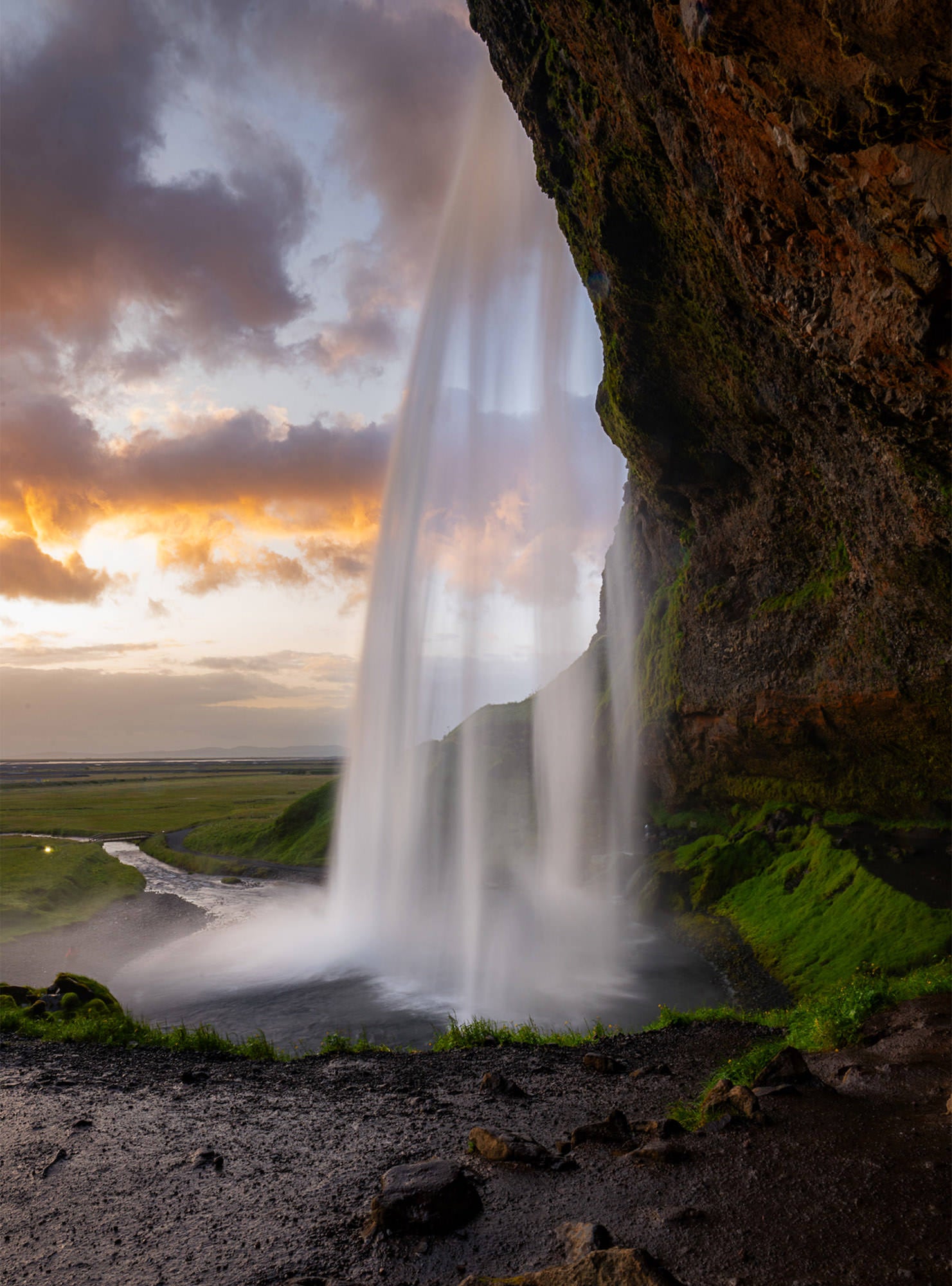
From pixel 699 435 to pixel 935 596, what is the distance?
11637 mm

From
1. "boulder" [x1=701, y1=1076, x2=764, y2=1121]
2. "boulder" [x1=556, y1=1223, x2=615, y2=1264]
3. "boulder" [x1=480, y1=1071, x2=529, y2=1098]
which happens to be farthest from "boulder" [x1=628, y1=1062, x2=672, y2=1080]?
"boulder" [x1=556, y1=1223, x2=615, y2=1264]

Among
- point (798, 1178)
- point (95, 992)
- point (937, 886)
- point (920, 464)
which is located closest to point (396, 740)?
point (95, 992)

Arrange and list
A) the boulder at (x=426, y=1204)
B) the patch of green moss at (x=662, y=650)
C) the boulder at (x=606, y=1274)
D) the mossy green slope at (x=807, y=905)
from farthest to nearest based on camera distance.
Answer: the patch of green moss at (x=662, y=650)
the mossy green slope at (x=807, y=905)
the boulder at (x=426, y=1204)
the boulder at (x=606, y=1274)

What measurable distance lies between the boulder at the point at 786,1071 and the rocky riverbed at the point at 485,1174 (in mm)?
257

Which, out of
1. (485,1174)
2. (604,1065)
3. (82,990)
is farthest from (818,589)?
(82,990)

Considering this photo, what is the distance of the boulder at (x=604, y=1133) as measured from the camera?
832 centimetres

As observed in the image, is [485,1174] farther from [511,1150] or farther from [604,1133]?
[604,1133]

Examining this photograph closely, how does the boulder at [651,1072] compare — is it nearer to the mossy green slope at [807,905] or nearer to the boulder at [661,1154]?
the boulder at [661,1154]

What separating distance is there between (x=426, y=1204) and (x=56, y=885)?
1466 inches

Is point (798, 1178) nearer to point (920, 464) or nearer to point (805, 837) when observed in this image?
point (920, 464)

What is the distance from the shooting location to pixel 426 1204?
21.6 feet

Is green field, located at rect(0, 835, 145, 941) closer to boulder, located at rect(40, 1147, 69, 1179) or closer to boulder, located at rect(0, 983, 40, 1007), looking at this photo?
boulder, located at rect(0, 983, 40, 1007)

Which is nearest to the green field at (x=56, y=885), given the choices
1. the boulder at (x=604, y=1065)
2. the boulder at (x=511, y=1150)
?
the boulder at (x=604, y=1065)

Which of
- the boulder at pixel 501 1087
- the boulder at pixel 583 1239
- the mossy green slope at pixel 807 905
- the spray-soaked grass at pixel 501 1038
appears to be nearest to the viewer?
the boulder at pixel 583 1239
